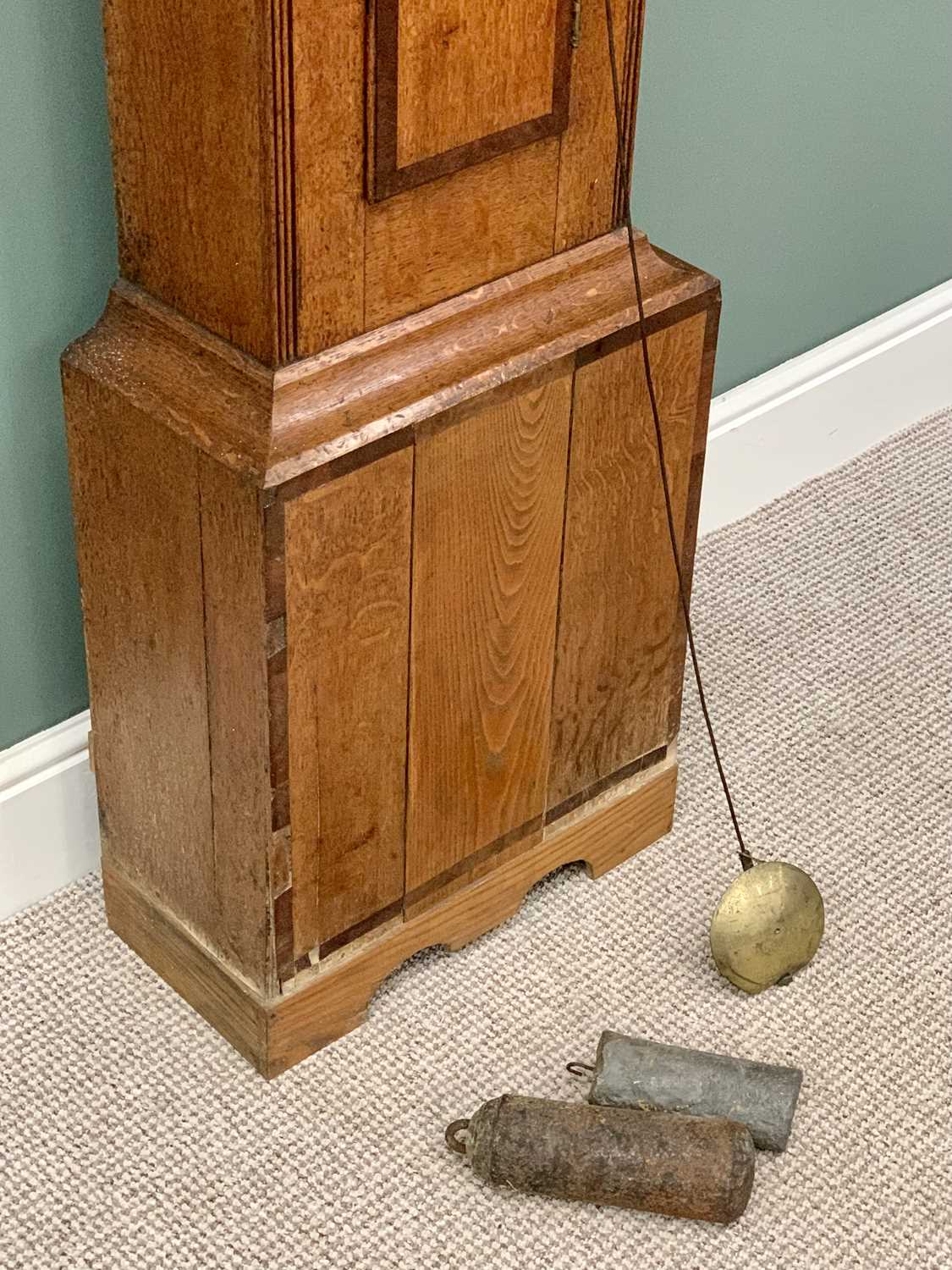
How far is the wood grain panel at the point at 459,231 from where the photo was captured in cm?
135

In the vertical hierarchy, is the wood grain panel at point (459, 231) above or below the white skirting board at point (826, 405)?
above

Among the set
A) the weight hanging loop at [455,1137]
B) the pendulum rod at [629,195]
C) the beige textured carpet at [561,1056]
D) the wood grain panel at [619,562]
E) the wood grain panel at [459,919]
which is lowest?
the beige textured carpet at [561,1056]

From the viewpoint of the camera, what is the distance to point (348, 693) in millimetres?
1469

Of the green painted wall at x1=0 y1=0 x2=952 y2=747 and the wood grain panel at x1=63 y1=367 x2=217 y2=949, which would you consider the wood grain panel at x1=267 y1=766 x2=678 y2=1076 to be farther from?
the green painted wall at x1=0 y1=0 x2=952 y2=747

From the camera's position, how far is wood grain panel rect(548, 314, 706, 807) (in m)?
1.54

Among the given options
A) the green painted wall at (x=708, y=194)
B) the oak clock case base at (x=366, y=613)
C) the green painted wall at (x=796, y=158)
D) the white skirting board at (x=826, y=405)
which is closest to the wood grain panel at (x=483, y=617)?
the oak clock case base at (x=366, y=613)

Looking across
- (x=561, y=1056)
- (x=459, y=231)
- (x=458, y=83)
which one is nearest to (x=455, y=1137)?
(x=561, y=1056)

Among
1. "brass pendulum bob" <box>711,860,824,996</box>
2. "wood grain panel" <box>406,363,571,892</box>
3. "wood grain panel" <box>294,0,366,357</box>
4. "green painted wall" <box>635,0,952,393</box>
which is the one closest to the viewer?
"wood grain panel" <box>294,0,366,357</box>

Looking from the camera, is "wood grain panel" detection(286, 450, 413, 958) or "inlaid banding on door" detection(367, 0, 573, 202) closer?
"inlaid banding on door" detection(367, 0, 573, 202)

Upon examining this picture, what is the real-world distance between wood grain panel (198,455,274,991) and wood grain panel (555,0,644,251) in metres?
0.35

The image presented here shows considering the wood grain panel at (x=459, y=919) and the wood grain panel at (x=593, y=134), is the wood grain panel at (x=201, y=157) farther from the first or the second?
the wood grain panel at (x=459, y=919)

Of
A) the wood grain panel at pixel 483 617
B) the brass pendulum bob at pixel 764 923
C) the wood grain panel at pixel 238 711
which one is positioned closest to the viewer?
the wood grain panel at pixel 238 711

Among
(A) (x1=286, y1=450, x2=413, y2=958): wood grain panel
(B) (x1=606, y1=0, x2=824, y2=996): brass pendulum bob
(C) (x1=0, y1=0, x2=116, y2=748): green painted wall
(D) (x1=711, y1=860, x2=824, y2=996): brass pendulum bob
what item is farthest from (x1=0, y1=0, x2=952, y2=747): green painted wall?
(D) (x1=711, y1=860, x2=824, y2=996): brass pendulum bob

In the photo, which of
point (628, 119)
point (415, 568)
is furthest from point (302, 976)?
point (628, 119)
